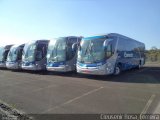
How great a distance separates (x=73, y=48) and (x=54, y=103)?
9.24 m

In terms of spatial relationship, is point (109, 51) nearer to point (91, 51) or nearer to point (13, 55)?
point (91, 51)

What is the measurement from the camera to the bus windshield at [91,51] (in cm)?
1459

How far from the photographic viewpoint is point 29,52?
20719 millimetres

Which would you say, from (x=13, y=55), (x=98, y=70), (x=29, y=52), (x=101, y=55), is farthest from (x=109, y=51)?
(x=13, y=55)

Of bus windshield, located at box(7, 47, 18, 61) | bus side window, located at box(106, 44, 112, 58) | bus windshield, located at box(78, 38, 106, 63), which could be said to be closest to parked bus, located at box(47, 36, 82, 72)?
bus windshield, located at box(78, 38, 106, 63)

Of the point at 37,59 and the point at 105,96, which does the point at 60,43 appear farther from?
the point at 105,96

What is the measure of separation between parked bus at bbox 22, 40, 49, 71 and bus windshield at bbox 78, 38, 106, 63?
5353mm

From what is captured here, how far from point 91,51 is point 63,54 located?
301cm

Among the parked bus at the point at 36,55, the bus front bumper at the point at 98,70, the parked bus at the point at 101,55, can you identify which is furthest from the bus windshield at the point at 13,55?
the bus front bumper at the point at 98,70

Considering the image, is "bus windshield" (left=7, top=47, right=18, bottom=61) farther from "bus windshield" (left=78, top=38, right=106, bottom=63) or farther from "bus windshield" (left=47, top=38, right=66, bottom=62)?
"bus windshield" (left=78, top=38, right=106, bottom=63)

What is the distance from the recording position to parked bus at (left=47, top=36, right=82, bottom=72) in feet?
55.9

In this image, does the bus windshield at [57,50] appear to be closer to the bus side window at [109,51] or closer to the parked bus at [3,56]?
the bus side window at [109,51]

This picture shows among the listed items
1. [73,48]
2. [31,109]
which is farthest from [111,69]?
[31,109]

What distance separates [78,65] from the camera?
1561cm
